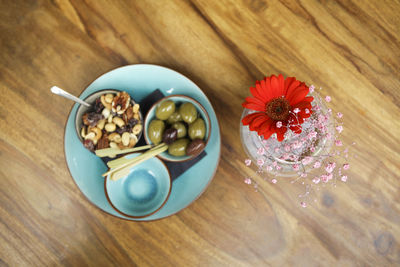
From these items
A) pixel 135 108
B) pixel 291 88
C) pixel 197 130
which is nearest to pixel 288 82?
pixel 291 88

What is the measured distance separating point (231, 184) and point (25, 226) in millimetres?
515

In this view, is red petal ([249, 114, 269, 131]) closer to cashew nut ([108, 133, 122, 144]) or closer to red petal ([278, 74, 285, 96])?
red petal ([278, 74, 285, 96])

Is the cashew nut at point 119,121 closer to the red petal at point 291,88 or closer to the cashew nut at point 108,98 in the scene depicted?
the cashew nut at point 108,98

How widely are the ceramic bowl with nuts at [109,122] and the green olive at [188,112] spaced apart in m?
0.10

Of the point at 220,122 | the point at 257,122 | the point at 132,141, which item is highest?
the point at 257,122

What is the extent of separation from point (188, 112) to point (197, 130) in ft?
0.14

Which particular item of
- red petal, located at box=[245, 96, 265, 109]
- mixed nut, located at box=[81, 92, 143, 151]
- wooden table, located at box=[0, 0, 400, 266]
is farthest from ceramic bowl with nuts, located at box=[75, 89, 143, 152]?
red petal, located at box=[245, 96, 265, 109]

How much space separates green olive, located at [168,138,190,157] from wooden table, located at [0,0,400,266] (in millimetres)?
105

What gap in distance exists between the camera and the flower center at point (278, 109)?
1.50 feet

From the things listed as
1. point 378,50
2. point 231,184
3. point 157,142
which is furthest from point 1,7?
point 378,50

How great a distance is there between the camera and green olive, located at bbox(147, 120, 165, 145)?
23.3 inches

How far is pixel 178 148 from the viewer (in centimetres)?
Result: 59

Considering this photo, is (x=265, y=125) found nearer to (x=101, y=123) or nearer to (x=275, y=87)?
(x=275, y=87)

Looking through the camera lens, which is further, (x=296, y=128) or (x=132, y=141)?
(x=132, y=141)
